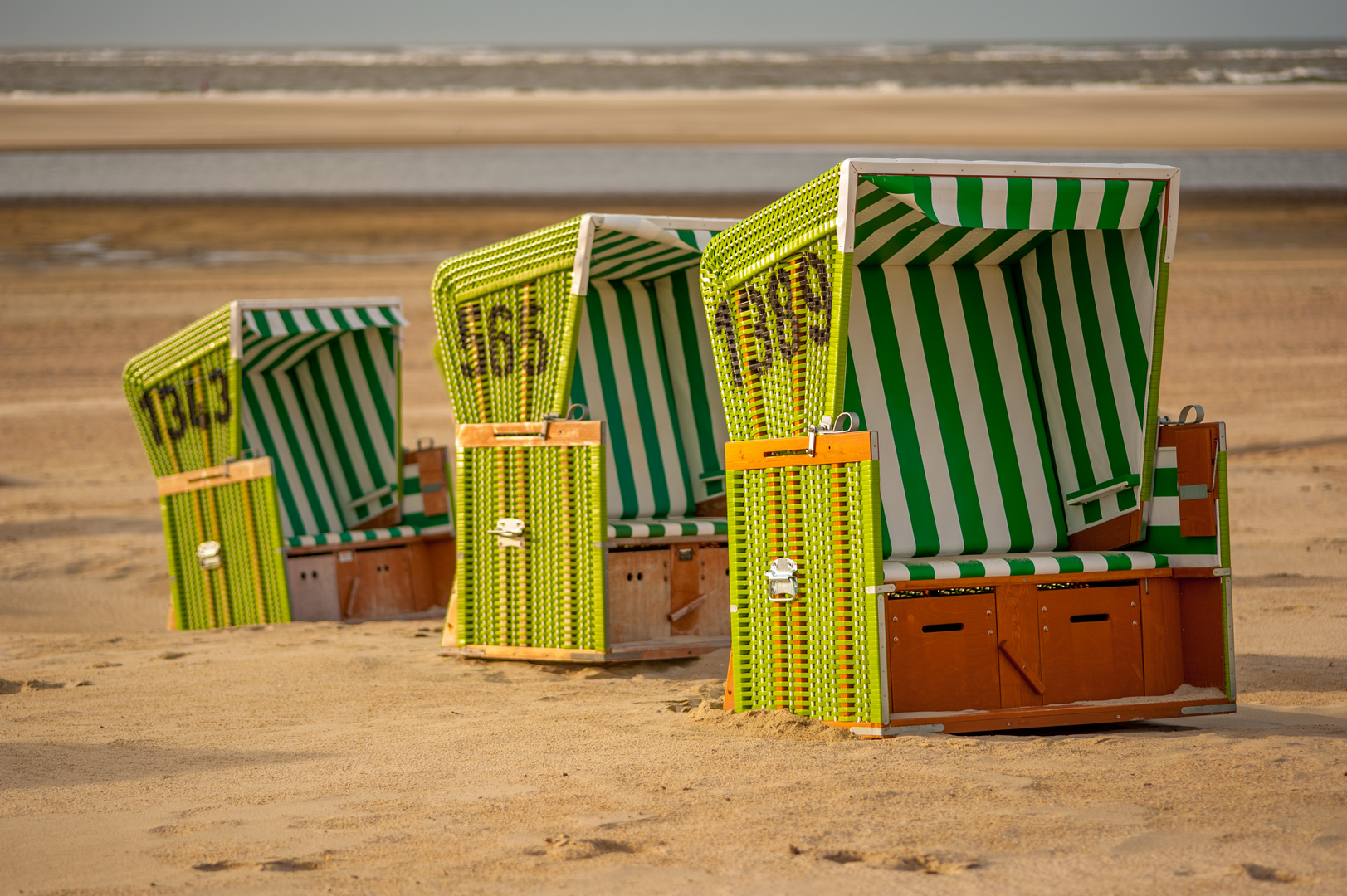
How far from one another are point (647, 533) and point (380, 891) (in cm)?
370

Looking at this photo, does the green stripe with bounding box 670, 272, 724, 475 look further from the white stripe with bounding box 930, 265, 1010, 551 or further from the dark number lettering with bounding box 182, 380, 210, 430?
the dark number lettering with bounding box 182, 380, 210, 430

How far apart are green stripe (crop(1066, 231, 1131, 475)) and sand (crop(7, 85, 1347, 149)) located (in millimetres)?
24915

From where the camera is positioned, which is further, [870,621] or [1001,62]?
[1001,62]

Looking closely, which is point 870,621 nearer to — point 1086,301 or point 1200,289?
point 1086,301

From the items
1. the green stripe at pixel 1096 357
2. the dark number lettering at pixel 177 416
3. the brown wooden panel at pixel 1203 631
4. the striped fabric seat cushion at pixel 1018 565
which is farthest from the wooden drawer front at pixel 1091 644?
the dark number lettering at pixel 177 416

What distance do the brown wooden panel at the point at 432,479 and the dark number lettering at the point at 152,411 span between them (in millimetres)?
1746

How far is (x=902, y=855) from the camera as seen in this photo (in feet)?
11.3

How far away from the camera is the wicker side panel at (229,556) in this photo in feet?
27.9

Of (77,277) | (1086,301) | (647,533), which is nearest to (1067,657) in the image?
(1086,301)

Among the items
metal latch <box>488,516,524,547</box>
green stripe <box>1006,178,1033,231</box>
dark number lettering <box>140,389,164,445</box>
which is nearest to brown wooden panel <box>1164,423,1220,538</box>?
green stripe <box>1006,178,1033,231</box>

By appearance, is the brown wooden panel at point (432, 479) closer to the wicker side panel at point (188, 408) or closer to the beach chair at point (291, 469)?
the beach chair at point (291, 469)

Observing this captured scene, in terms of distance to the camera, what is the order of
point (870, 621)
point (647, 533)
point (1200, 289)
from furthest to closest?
point (1200, 289) < point (647, 533) < point (870, 621)

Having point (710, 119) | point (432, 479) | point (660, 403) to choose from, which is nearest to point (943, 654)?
point (660, 403)

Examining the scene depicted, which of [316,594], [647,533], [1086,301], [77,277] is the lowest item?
[316,594]
